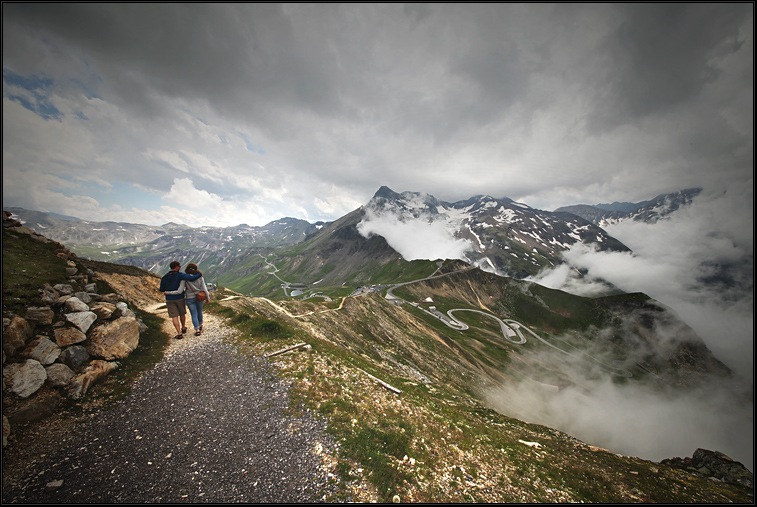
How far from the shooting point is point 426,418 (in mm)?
16797

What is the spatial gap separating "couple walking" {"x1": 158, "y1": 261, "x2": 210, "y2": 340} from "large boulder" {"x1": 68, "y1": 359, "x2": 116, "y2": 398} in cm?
461

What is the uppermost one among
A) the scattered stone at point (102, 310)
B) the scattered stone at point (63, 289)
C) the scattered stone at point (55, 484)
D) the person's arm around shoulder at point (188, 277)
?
the person's arm around shoulder at point (188, 277)

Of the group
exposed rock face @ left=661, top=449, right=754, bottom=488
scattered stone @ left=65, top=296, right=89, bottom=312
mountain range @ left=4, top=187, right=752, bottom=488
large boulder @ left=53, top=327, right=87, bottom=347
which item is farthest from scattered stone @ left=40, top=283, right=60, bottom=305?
exposed rock face @ left=661, top=449, right=754, bottom=488

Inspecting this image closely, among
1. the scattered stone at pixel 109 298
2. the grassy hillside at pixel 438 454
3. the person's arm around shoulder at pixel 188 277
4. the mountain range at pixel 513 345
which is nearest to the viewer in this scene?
the grassy hillside at pixel 438 454

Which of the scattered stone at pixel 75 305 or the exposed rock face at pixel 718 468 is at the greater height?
the scattered stone at pixel 75 305

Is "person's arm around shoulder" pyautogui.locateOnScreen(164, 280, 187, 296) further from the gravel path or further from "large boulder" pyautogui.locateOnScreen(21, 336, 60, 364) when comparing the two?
"large boulder" pyautogui.locateOnScreen(21, 336, 60, 364)

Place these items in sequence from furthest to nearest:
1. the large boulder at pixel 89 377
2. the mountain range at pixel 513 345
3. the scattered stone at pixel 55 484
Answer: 1. the mountain range at pixel 513 345
2. the large boulder at pixel 89 377
3. the scattered stone at pixel 55 484

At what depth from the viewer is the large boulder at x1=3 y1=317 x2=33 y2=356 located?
10.7 metres

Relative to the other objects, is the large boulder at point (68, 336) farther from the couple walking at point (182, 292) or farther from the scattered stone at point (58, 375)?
the couple walking at point (182, 292)

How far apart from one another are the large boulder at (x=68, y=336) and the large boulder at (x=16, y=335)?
854mm

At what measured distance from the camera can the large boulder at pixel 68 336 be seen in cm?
1221

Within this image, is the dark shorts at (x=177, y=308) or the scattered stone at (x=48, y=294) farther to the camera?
the dark shorts at (x=177, y=308)

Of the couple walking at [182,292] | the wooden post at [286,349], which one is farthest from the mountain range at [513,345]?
the couple walking at [182,292]

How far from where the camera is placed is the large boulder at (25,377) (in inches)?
386
